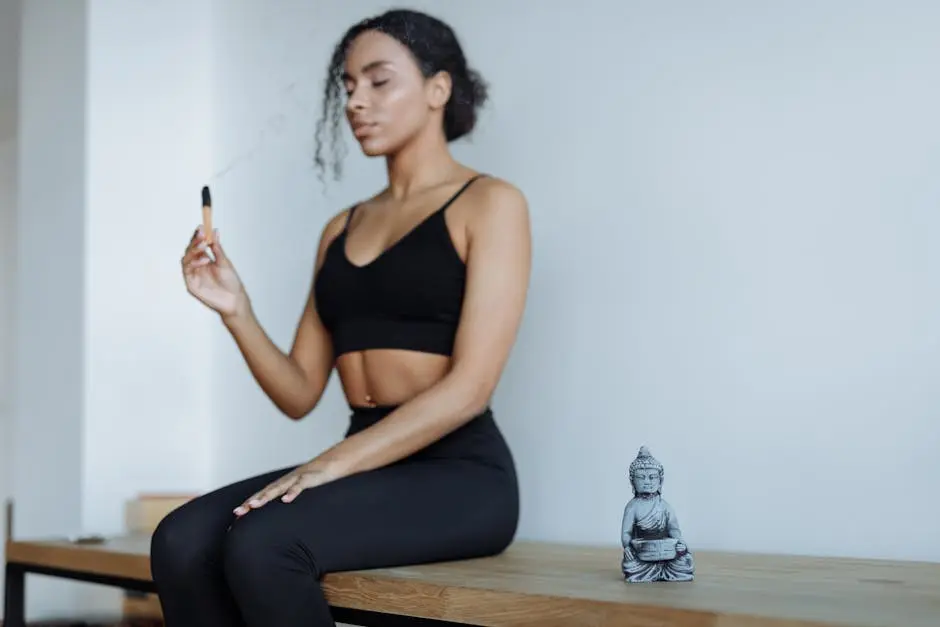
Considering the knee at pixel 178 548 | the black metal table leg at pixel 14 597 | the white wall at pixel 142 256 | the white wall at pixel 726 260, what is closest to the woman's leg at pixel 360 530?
the knee at pixel 178 548

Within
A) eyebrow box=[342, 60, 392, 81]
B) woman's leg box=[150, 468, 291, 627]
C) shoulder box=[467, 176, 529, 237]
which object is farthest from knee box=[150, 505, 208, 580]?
eyebrow box=[342, 60, 392, 81]

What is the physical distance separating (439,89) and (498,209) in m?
0.27

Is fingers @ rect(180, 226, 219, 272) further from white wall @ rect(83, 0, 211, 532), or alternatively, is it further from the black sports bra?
white wall @ rect(83, 0, 211, 532)

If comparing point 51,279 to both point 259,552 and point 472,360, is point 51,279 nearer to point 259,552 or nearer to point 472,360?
point 472,360

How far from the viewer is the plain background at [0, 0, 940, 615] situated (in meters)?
1.82

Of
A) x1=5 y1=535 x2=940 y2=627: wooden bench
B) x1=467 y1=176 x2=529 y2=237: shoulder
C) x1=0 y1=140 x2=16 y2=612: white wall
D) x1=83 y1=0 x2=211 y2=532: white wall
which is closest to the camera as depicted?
x1=5 y1=535 x2=940 y2=627: wooden bench

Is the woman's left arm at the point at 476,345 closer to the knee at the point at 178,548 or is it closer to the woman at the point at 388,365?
the woman at the point at 388,365

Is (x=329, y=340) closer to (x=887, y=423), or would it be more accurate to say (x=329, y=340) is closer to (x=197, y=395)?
(x=887, y=423)

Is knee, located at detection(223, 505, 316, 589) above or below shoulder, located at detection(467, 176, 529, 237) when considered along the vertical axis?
below

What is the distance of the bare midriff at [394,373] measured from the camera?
1824mm

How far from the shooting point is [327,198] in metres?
2.77

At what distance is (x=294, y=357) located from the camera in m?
2.07

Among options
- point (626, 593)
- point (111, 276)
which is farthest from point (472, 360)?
point (111, 276)

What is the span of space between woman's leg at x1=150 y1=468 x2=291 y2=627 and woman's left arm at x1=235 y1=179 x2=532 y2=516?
0.07 m
